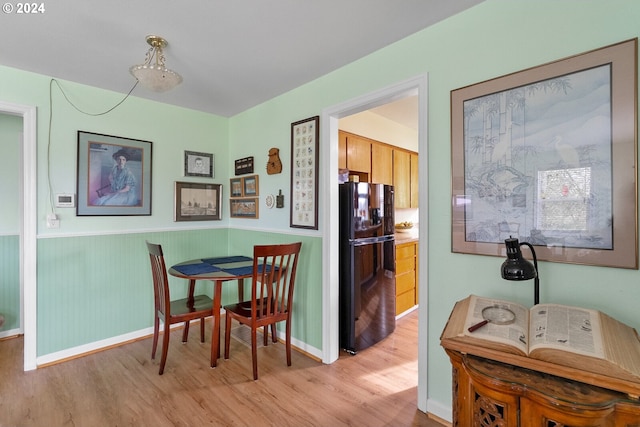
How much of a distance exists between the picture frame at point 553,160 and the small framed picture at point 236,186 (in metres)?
2.43

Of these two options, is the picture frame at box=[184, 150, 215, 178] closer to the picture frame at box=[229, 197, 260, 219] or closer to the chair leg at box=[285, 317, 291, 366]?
the picture frame at box=[229, 197, 260, 219]

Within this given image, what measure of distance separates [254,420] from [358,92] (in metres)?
2.33

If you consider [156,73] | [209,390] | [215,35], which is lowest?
[209,390]

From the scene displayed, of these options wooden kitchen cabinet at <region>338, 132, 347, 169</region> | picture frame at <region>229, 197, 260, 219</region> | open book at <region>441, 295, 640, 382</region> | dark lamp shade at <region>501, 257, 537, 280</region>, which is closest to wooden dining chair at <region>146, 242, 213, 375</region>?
picture frame at <region>229, 197, 260, 219</region>

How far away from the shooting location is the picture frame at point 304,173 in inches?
102

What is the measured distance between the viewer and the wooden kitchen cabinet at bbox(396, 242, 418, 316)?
3447 millimetres

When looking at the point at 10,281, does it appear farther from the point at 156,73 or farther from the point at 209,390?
the point at 156,73

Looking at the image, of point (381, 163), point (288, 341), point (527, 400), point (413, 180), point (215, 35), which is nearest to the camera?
point (527, 400)

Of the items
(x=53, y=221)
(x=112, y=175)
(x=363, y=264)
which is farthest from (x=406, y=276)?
(x=53, y=221)

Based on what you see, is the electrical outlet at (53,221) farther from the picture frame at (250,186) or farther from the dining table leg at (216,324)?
the picture frame at (250,186)

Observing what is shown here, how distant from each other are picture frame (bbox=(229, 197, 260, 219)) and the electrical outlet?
1.60 m

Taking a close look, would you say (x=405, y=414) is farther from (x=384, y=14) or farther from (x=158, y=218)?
(x=158, y=218)

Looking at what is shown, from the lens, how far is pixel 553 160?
1.40 meters

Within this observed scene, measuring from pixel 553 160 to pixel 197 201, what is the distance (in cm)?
321
